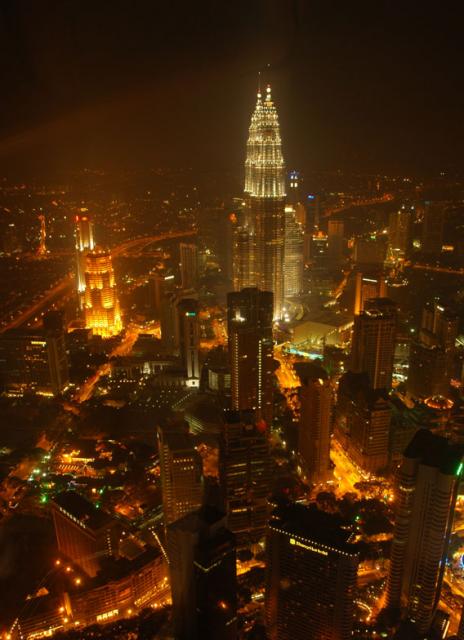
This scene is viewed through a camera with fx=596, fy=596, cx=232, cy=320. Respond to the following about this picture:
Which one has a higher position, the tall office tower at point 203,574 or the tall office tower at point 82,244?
the tall office tower at point 82,244

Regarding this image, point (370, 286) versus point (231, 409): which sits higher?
point (370, 286)

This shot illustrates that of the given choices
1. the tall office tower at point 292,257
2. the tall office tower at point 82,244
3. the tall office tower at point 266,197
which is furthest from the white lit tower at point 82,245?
the tall office tower at point 292,257

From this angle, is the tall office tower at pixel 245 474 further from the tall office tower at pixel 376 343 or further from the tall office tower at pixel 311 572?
the tall office tower at pixel 376 343

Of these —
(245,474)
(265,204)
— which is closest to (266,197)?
(265,204)

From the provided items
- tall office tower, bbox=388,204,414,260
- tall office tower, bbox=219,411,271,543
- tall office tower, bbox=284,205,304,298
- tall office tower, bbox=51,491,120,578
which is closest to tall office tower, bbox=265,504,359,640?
tall office tower, bbox=219,411,271,543

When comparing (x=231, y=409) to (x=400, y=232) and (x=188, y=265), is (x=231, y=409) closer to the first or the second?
(x=188, y=265)
